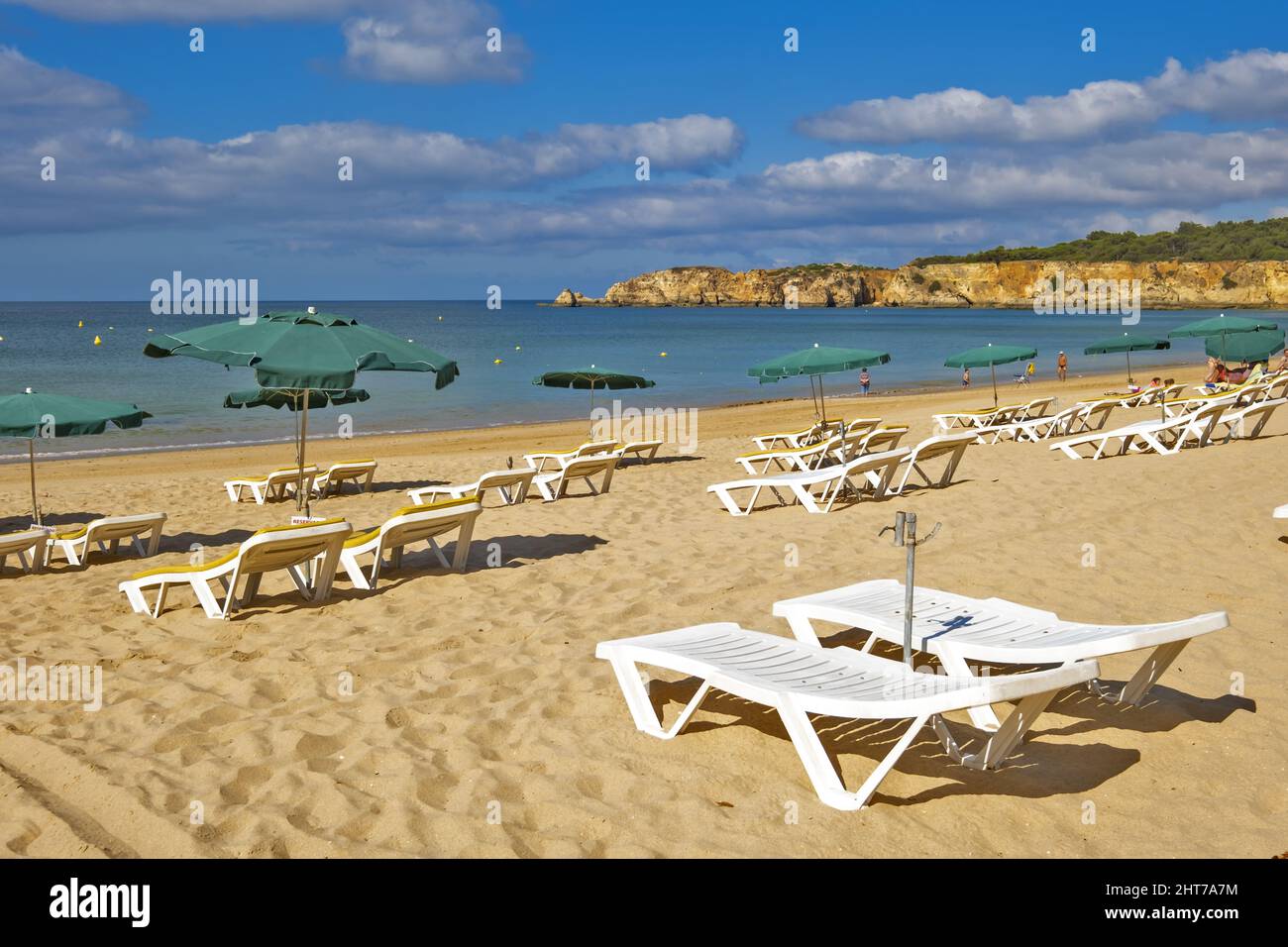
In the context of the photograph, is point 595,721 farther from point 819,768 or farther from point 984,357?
point 984,357

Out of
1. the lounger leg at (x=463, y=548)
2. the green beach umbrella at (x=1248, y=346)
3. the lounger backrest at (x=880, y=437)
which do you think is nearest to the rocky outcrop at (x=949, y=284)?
the green beach umbrella at (x=1248, y=346)

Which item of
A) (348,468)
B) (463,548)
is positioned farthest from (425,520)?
(348,468)

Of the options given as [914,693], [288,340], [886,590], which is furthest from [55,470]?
[914,693]

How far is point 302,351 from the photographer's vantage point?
613 centimetres

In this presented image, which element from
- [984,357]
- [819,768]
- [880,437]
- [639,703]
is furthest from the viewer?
[984,357]

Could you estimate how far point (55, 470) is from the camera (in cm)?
1734

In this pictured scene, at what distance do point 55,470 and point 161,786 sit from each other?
1599cm

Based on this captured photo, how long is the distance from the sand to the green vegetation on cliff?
133850 mm

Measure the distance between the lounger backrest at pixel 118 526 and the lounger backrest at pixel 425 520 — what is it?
3060mm

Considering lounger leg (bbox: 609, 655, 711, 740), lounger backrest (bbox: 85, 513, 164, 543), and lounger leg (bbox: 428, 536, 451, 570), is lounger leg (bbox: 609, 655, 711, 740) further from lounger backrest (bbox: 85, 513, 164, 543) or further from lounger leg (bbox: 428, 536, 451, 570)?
lounger backrest (bbox: 85, 513, 164, 543)

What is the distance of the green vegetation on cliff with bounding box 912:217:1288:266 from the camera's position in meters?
127

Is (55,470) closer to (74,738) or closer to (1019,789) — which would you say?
(74,738)

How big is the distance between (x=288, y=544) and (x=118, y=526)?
3245mm
